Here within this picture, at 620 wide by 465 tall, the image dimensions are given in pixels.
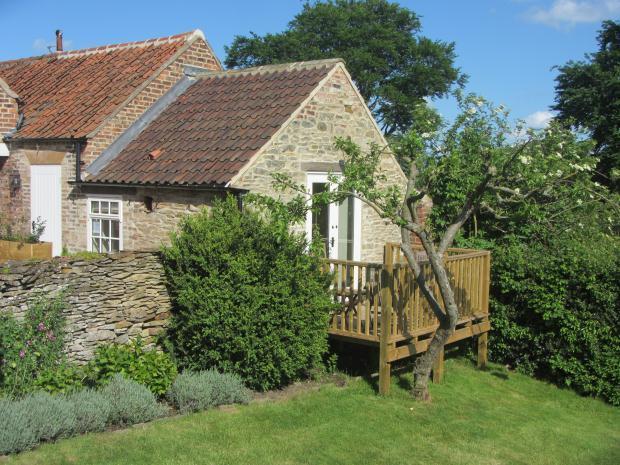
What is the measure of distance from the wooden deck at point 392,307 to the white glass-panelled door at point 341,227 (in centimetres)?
259

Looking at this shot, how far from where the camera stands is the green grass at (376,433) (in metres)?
7.23

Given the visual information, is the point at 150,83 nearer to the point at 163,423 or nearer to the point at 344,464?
the point at 163,423

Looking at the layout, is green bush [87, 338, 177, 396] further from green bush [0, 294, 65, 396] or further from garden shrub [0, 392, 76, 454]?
garden shrub [0, 392, 76, 454]

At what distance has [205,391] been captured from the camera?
8.53m

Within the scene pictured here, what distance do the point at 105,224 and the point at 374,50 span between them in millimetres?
33256

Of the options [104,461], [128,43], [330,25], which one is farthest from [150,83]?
[330,25]

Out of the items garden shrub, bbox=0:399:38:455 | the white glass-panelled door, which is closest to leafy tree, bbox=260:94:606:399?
the white glass-panelled door

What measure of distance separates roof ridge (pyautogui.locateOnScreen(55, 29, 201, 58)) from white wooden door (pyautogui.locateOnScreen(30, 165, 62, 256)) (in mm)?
4204

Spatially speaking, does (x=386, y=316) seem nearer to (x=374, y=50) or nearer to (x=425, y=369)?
(x=425, y=369)

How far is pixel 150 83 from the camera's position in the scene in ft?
48.8

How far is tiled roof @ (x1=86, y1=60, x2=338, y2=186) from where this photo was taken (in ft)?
39.2

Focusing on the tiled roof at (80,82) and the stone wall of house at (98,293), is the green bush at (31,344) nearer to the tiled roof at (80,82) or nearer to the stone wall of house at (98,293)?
the stone wall of house at (98,293)

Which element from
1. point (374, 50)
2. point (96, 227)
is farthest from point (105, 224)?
point (374, 50)

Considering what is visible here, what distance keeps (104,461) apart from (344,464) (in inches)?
95.1
